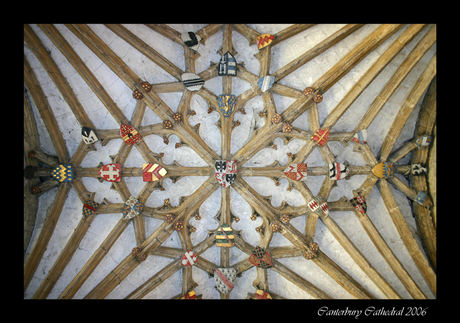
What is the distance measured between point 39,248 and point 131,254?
279 cm

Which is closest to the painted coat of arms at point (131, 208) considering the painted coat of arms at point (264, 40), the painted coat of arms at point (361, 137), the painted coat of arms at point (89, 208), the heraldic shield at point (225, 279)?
the painted coat of arms at point (89, 208)

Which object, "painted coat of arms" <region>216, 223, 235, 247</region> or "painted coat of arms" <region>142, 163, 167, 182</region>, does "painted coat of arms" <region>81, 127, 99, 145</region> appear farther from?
"painted coat of arms" <region>216, 223, 235, 247</region>

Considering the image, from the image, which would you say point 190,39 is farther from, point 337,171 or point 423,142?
point 423,142

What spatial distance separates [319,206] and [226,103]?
471cm

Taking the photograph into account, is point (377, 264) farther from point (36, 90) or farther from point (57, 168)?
point (36, 90)

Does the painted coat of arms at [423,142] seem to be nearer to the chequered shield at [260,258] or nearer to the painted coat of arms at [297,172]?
the painted coat of arms at [297,172]

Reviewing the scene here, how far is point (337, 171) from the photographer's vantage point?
10047 millimetres

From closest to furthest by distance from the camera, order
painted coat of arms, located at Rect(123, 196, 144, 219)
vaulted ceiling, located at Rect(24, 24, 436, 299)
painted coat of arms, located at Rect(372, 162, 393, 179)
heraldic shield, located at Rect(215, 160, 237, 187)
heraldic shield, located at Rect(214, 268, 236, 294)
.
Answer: vaulted ceiling, located at Rect(24, 24, 436, 299) < painted coat of arms, located at Rect(123, 196, 144, 219) < heraldic shield, located at Rect(215, 160, 237, 187) < painted coat of arms, located at Rect(372, 162, 393, 179) < heraldic shield, located at Rect(214, 268, 236, 294)

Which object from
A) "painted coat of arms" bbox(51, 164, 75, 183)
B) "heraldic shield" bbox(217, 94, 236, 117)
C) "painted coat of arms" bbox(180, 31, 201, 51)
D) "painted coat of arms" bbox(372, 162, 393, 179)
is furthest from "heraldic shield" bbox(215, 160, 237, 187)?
"painted coat of arms" bbox(372, 162, 393, 179)

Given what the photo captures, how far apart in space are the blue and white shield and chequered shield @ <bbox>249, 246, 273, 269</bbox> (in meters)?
5.64

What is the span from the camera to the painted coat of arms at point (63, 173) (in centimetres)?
945

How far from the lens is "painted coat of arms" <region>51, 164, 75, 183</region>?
9453 millimetres

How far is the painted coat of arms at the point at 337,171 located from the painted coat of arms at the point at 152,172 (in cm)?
565

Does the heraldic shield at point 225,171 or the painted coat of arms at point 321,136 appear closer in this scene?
the painted coat of arms at point 321,136
